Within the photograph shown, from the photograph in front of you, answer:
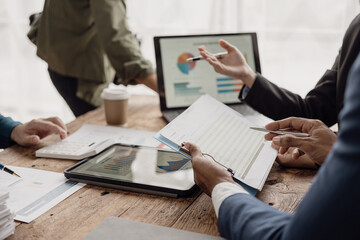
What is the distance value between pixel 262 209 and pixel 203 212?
0.18 m

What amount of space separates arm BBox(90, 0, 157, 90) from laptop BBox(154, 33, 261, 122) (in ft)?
0.37

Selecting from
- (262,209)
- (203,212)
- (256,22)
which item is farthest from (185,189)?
(256,22)

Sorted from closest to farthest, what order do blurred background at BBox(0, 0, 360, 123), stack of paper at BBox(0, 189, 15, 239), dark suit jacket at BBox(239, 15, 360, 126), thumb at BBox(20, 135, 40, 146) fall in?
stack of paper at BBox(0, 189, 15, 239) < thumb at BBox(20, 135, 40, 146) < dark suit jacket at BBox(239, 15, 360, 126) < blurred background at BBox(0, 0, 360, 123)

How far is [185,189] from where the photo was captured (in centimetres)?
89

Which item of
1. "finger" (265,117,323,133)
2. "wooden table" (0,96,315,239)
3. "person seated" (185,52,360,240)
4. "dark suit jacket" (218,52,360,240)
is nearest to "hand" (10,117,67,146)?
"wooden table" (0,96,315,239)

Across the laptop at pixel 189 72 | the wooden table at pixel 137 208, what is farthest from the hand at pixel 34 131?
the laptop at pixel 189 72

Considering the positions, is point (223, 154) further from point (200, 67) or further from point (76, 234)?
point (200, 67)

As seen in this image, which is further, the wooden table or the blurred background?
the blurred background

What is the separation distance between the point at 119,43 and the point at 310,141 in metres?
0.92

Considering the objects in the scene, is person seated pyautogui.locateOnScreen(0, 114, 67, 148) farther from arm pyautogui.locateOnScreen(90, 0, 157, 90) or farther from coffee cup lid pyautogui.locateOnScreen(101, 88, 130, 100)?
arm pyautogui.locateOnScreen(90, 0, 157, 90)

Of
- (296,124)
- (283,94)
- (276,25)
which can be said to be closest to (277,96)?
(283,94)

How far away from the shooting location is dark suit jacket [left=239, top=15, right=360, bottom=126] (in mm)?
1304

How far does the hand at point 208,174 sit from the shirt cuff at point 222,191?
23 mm

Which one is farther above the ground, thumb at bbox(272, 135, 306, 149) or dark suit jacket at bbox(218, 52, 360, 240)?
dark suit jacket at bbox(218, 52, 360, 240)
